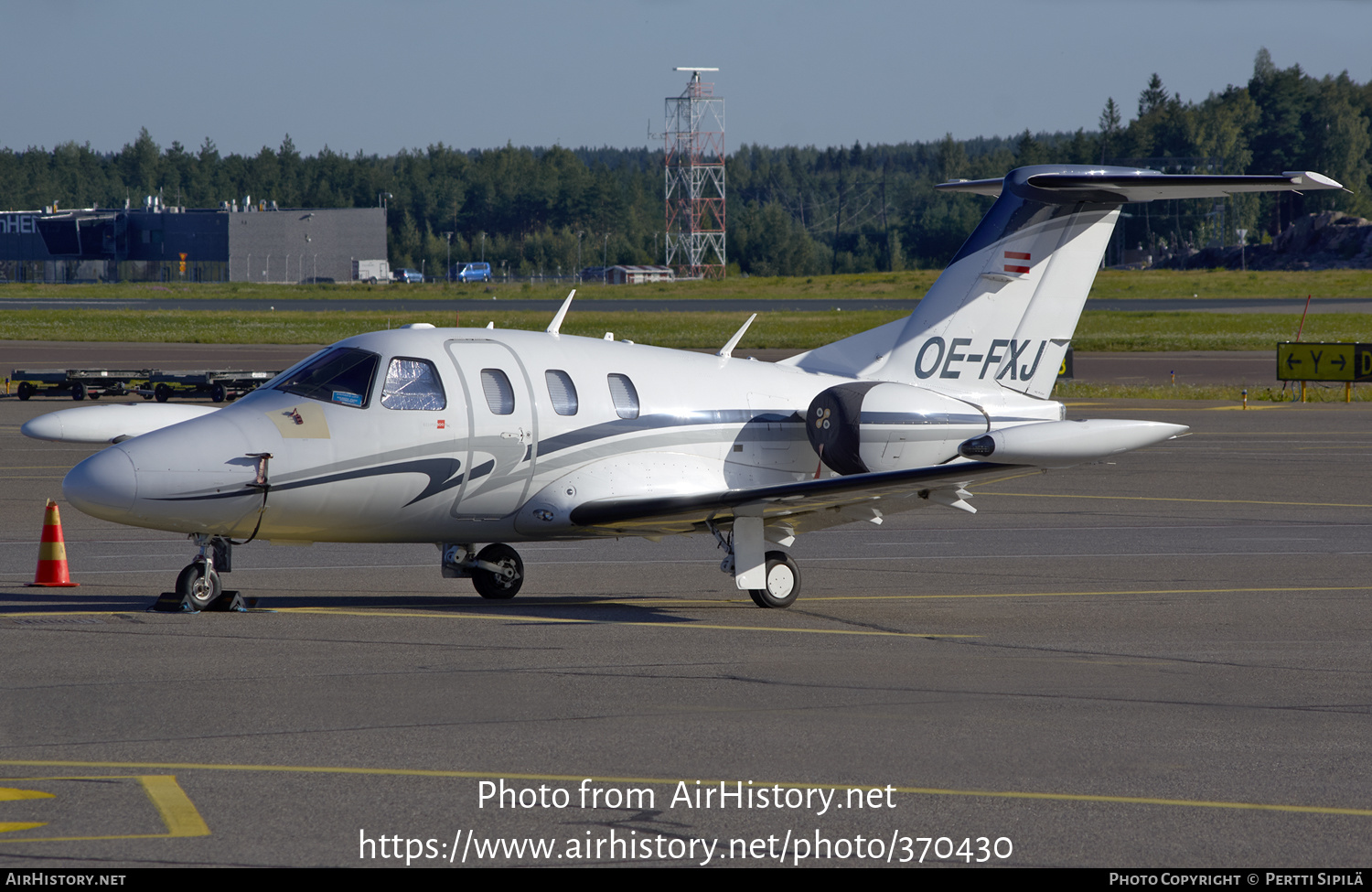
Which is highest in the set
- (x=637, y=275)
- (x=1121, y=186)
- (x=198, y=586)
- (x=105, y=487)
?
(x=1121, y=186)

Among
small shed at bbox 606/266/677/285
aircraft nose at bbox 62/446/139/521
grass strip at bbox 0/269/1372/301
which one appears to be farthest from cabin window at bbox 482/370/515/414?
small shed at bbox 606/266/677/285

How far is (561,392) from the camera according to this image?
14367 mm

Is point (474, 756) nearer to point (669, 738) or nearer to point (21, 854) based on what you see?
point (669, 738)

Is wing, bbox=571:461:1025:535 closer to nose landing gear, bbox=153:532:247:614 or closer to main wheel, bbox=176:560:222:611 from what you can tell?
nose landing gear, bbox=153:532:247:614

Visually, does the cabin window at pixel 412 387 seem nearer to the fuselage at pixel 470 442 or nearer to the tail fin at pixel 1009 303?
the fuselage at pixel 470 442

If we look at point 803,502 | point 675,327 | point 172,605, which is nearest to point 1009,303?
point 803,502

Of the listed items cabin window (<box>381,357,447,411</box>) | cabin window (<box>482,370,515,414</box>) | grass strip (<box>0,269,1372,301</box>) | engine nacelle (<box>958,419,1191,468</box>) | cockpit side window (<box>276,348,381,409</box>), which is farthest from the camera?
grass strip (<box>0,269,1372,301</box>)

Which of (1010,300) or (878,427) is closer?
(878,427)

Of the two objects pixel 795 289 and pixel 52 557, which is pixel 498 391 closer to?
pixel 52 557

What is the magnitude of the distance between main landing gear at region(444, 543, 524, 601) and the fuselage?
2.55ft

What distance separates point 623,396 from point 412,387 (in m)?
2.19

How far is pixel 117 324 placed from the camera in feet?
254

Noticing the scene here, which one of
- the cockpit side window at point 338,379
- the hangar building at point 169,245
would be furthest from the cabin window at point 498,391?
the hangar building at point 169,245

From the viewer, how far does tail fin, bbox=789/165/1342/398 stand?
53.5 feet
